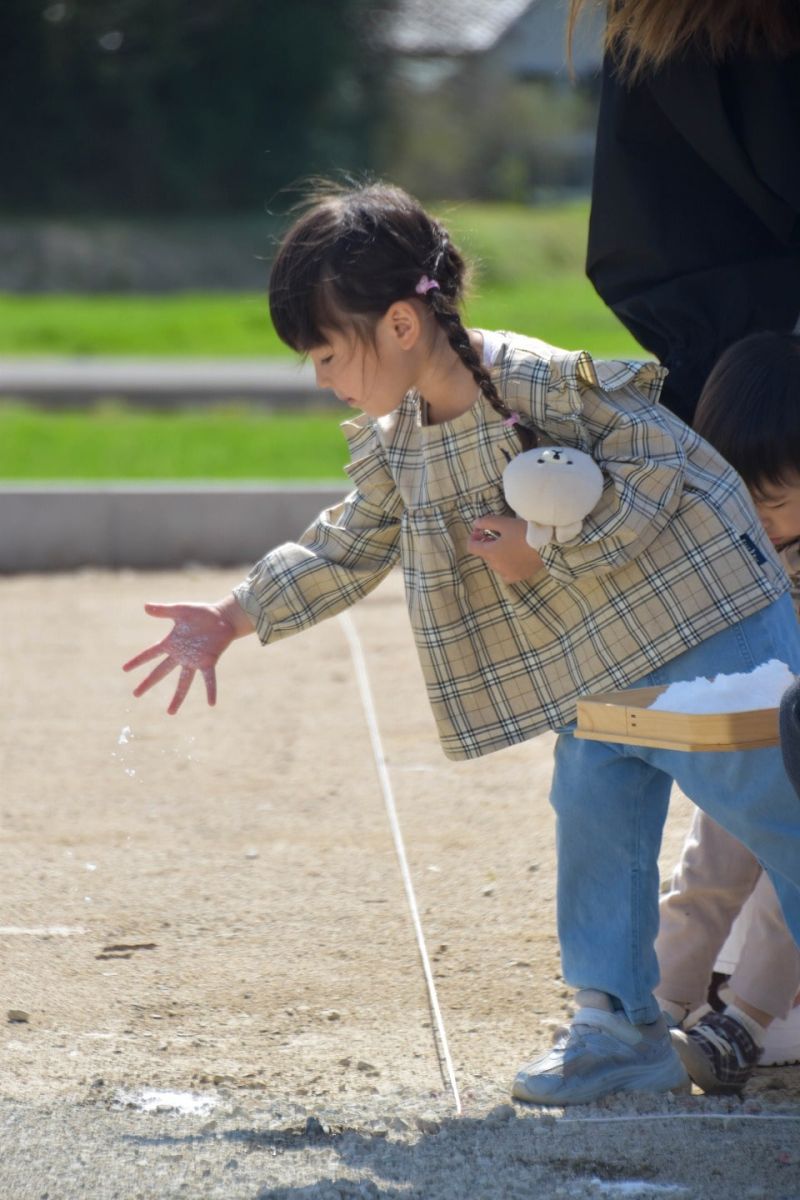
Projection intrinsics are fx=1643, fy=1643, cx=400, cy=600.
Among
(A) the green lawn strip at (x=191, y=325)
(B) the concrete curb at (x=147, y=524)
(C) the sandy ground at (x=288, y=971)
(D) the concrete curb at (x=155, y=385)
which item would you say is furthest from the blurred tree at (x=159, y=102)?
(C) the sandy ground at (x=288, y=971)

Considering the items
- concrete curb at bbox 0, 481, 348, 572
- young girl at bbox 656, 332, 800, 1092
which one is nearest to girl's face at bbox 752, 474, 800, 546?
young girl at bbox 656, 332, 800, 1092

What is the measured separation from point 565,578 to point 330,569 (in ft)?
1.48

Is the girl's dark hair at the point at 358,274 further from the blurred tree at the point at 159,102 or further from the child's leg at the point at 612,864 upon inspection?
the blurred tree at the point at 159,102

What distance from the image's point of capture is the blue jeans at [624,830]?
85.7 inches

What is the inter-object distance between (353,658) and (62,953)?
244 centimetres

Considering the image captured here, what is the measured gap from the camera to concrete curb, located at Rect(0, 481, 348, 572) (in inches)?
267

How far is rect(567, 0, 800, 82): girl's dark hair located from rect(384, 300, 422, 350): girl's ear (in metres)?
0.58

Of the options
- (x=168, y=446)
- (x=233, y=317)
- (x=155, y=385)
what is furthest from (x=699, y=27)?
(x=233, y=317)

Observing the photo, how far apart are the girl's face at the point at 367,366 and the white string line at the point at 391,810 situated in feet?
3.24

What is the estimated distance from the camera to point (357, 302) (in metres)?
2.20

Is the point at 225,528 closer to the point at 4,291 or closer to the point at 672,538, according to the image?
the point at 672,538

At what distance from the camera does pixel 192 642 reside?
2.42m

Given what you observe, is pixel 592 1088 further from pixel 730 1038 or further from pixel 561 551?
pixel 561 551

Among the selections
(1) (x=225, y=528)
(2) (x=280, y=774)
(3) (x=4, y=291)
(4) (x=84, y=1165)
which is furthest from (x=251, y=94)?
(4) (x=84, y=1165)
